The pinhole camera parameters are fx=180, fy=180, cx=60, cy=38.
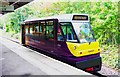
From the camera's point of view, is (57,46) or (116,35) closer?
(57,46)

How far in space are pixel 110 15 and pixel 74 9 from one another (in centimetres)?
565

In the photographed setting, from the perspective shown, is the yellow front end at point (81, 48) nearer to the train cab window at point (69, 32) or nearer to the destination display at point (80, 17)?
the train cab window at point (69, 32)

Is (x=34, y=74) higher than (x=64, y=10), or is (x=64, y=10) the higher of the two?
(x=64, y=10)

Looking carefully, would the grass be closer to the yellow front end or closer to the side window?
the yellow front end

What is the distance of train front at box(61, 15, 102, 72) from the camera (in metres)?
9.41

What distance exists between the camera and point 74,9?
18844mm

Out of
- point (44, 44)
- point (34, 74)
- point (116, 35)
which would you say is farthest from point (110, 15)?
point (34, 74)

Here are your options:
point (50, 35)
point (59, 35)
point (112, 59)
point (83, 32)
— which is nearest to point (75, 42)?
point (83, 32)

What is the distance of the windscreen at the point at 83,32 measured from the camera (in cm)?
986

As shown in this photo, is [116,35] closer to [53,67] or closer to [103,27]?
[103,27]

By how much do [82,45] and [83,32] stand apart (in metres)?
0.89

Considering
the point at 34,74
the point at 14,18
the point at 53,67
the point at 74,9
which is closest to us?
the point at 34,74

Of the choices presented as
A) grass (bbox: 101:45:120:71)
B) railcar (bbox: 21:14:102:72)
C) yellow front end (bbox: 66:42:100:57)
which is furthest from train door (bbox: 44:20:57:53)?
grass (bbox: 101:45:120:71)

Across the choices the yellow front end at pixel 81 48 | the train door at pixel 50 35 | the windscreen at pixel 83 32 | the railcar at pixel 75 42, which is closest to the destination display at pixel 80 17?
the railcar at pixel 75 42
